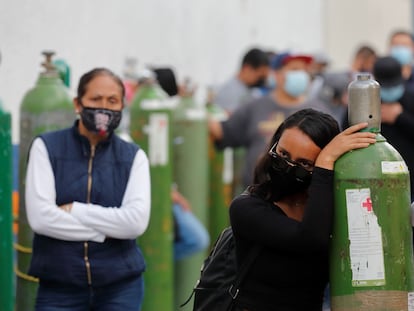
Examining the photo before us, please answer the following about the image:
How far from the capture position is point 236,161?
40.0 feet

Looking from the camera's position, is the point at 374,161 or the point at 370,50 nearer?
the point at 374,161

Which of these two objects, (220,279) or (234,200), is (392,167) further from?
(220,279)

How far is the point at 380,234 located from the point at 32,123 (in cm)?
347

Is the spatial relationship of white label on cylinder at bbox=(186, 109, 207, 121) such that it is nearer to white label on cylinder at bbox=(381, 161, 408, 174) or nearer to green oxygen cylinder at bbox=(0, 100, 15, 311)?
green oxygen cylinder at bbox=(0, 100, 15, 311)

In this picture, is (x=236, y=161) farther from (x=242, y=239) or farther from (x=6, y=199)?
(x=242, y=239)

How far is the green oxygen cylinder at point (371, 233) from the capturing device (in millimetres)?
4051

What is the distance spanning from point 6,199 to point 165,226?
2404mm

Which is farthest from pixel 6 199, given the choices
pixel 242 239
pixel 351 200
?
pixel 351 200

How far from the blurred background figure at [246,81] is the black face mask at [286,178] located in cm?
817

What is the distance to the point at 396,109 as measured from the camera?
7.08m

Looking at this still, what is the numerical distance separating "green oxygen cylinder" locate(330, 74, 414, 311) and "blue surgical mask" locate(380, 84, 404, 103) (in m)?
3.09

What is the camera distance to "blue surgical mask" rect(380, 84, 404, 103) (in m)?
7.18

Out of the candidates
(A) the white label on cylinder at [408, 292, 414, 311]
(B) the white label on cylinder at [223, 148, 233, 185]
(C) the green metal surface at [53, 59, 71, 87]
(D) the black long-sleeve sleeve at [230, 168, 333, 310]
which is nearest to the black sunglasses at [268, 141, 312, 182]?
(D) the black long-sleeve sleeve at [230, 168, 333, 310]

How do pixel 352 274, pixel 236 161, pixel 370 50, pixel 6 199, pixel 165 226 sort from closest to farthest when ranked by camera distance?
pixel 352 274 → pixel 6 199 → pixel 165 226 → pixel 236 161 → pixel 370 50
